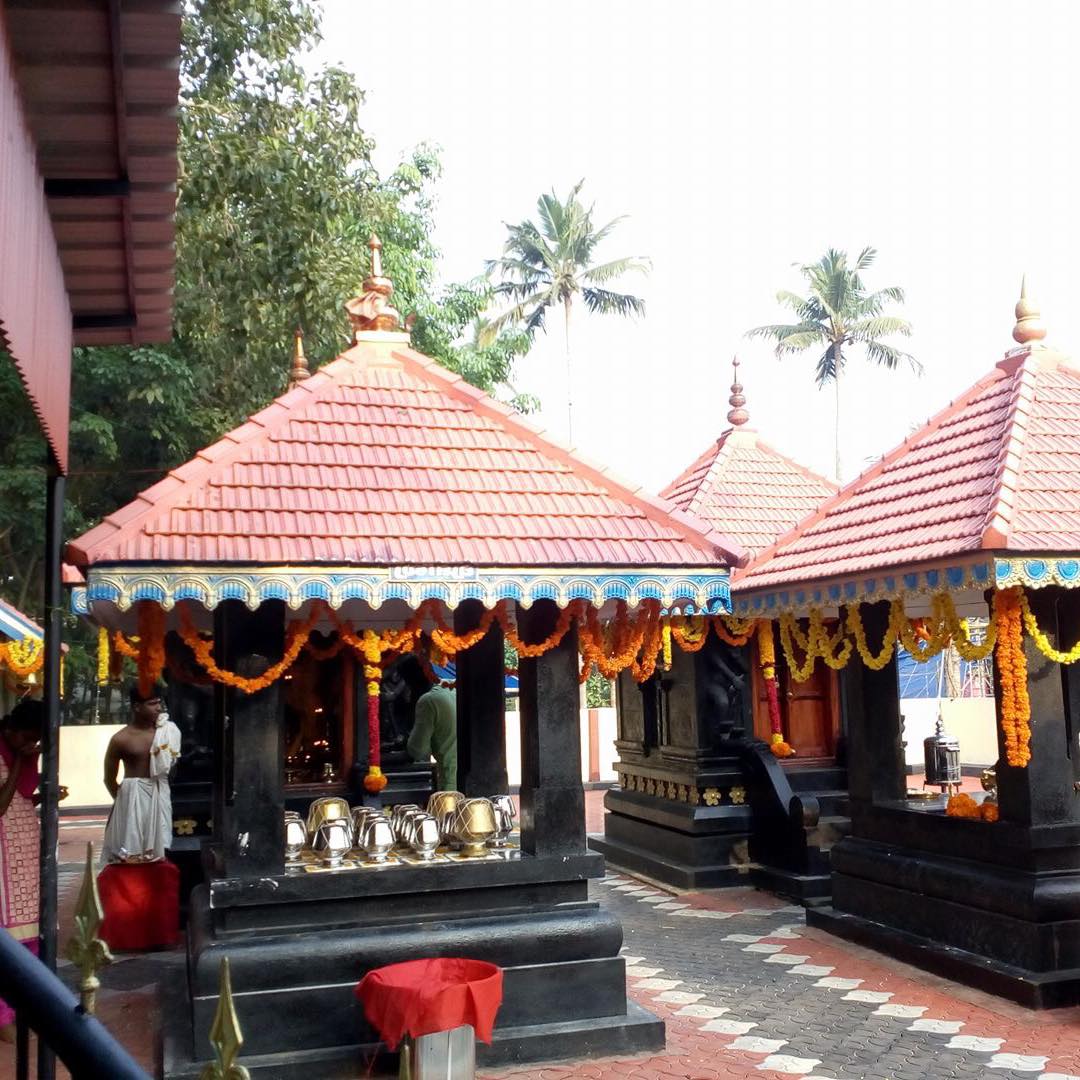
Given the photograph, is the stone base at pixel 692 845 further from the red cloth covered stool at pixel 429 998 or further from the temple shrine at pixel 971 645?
the red cloth covered stool at pixel 429 998

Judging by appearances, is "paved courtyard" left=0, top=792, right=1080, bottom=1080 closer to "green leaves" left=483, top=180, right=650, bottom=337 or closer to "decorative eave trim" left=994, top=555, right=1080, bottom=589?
"decorative eave trim" left=994, top=555, right=1080, bottom=589

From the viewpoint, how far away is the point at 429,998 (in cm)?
509

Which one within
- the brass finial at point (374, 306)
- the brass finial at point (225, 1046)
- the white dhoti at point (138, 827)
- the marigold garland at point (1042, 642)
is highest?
the brass finial at point (374, 306)

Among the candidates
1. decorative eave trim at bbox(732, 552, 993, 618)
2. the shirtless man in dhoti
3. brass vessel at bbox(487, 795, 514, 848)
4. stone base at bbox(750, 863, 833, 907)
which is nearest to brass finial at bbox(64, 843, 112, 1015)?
brass vessel at bbox(487, 795, 514, 848)

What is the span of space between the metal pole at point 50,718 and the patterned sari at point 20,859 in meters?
2.19

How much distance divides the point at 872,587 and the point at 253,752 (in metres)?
4.18

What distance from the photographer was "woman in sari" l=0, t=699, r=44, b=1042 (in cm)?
625

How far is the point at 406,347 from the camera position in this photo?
730 centimetres

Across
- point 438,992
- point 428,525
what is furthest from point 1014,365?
point 438,992

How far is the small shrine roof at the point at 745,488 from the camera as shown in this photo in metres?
11.8

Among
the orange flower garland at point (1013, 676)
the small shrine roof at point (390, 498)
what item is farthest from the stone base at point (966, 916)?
the small shrine roof at point (390, 498)

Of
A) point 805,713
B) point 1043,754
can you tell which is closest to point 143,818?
point 1043,754

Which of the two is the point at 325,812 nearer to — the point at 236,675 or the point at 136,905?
the point at 236,675

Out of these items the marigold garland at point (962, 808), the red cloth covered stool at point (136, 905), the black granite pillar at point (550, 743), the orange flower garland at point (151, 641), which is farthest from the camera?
the red cloth covered stool at point (136, 905)
